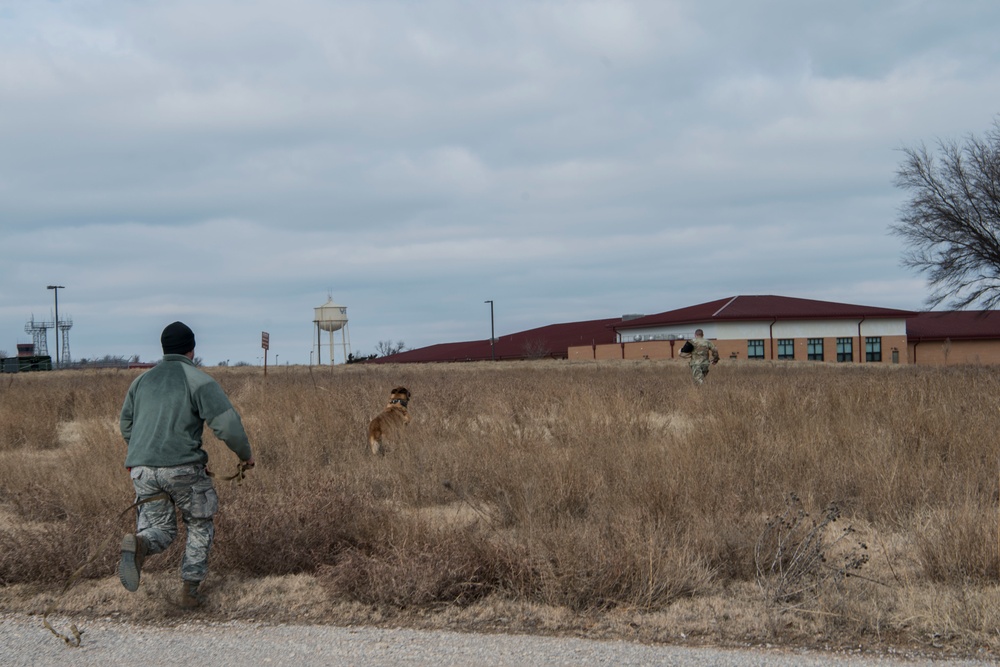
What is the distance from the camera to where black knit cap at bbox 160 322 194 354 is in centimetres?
485

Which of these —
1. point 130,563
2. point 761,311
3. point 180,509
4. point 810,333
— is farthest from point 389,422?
point 810,333

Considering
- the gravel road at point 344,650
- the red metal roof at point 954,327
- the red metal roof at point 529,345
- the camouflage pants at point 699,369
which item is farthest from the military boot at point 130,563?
the red metal roof at point 954,327

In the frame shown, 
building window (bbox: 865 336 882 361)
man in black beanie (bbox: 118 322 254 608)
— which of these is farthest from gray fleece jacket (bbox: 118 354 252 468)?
building window (bbox: 865 336 882 361)

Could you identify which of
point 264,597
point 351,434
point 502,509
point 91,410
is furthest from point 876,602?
point 91,410

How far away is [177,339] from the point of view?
4.87 metres

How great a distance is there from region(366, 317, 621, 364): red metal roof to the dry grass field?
53658mm

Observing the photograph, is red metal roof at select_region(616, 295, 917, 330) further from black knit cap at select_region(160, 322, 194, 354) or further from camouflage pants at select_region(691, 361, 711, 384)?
black knit cap at select_region(160, 322, 194, 354)

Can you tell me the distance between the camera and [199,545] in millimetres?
4777

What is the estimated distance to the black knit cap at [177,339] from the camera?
15.9ft

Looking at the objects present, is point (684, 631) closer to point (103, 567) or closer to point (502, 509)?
point (502, 509)

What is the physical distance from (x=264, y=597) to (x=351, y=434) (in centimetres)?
448

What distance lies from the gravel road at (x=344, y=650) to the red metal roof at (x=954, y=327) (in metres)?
57.3

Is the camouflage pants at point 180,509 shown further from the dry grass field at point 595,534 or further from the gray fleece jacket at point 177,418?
the dry grass field at point 595,534

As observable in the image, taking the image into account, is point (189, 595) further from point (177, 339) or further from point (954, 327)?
point (954, 327)
